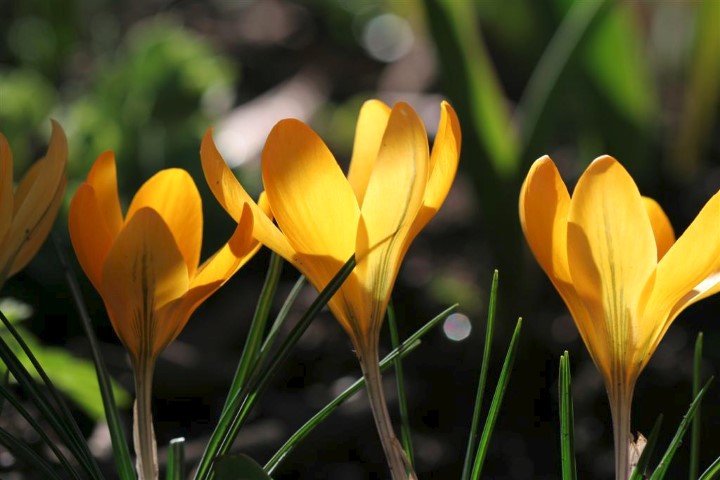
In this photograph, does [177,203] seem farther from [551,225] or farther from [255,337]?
[551,225]

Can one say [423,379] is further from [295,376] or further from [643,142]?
[643,142]

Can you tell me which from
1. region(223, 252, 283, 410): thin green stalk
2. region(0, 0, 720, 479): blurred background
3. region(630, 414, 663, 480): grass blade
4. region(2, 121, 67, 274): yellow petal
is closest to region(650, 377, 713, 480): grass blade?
region(630, 414, 663, 480): grass blade

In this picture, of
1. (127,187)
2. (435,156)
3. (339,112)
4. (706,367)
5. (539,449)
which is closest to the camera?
(435,156)

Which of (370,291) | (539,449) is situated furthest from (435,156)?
(539,449)

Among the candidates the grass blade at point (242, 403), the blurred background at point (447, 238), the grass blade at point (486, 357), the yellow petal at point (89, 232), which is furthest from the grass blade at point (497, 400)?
the blurred background at point (447, 238)

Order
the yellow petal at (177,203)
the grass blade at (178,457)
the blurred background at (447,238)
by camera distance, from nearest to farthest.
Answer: the grass blade at (178,457), the yellow petal at (177,203), the blurred background at (447,238)

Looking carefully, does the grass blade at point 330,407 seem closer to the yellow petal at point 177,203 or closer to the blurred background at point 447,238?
the yellow petal at point 177,203
